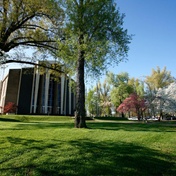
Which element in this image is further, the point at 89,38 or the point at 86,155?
the point at 89,38

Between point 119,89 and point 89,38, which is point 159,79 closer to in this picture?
point 119,89

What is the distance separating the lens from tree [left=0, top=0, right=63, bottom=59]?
16.0 metres

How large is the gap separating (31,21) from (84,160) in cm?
1507

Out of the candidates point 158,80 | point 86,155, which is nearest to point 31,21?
point 86,155

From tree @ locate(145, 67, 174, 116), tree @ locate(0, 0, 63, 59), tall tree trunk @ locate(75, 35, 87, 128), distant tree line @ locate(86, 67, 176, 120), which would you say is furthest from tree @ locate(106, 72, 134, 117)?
tall tree trunk @ locate(75, 35, 87, 128)

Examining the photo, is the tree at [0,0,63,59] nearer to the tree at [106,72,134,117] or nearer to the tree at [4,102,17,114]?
the tree at [4,102,17,114]

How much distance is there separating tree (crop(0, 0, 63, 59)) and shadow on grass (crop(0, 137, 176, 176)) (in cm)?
1089

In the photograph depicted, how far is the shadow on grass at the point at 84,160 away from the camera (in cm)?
564

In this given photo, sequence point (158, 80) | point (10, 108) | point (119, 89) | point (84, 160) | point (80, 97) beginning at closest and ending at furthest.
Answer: point (84, 160), point (80, 97), point (10, 108), point (158, 80), point (119, 89)

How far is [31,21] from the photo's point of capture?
18.3 m

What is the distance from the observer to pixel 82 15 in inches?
502

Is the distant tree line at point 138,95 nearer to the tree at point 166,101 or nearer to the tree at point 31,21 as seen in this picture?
the tree at point 166,101

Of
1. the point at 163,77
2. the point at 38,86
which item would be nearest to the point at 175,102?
the point at 163,77

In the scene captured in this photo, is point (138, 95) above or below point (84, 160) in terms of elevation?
above
